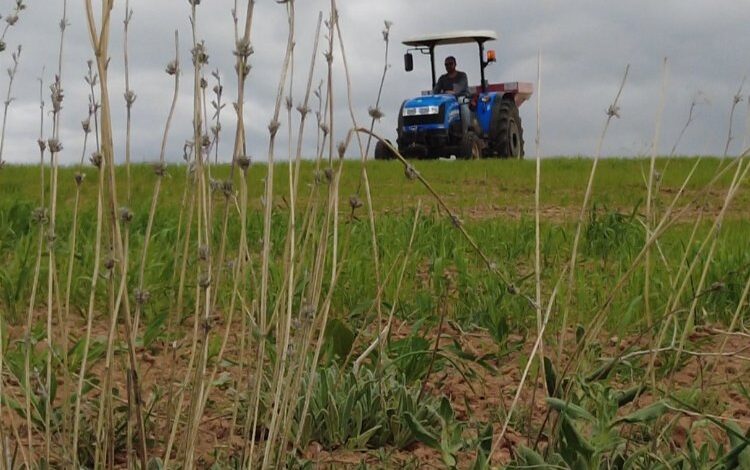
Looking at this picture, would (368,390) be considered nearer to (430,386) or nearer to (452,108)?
(430,386)

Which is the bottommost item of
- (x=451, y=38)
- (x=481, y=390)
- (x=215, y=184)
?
(x=481, y=390)

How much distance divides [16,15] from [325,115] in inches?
26.4

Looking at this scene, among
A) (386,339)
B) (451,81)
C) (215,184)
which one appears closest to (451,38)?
(451,81)

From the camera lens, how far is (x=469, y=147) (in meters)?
14.4

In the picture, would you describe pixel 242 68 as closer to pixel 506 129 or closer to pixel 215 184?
pixel 215 184

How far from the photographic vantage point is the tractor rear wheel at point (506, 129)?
14953mm

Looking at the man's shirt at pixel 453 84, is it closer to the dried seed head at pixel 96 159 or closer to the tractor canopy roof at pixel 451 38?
the tractor canopy roof at pixel 451 38

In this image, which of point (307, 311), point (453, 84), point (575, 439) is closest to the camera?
point (307, 311)

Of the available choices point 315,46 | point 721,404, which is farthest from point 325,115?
point 721,404

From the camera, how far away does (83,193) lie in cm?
857

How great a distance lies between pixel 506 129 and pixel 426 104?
149 cm

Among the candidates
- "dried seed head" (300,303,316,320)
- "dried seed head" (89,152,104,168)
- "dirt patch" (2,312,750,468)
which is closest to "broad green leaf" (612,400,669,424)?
"dirt patch" (2,312,750,468)

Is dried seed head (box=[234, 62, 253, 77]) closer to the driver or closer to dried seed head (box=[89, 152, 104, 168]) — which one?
dried seed head (box=[89, 152, 104, 168])

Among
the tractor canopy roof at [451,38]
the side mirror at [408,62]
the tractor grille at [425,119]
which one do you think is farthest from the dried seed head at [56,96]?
the tractor canopy roof at [451,38]
